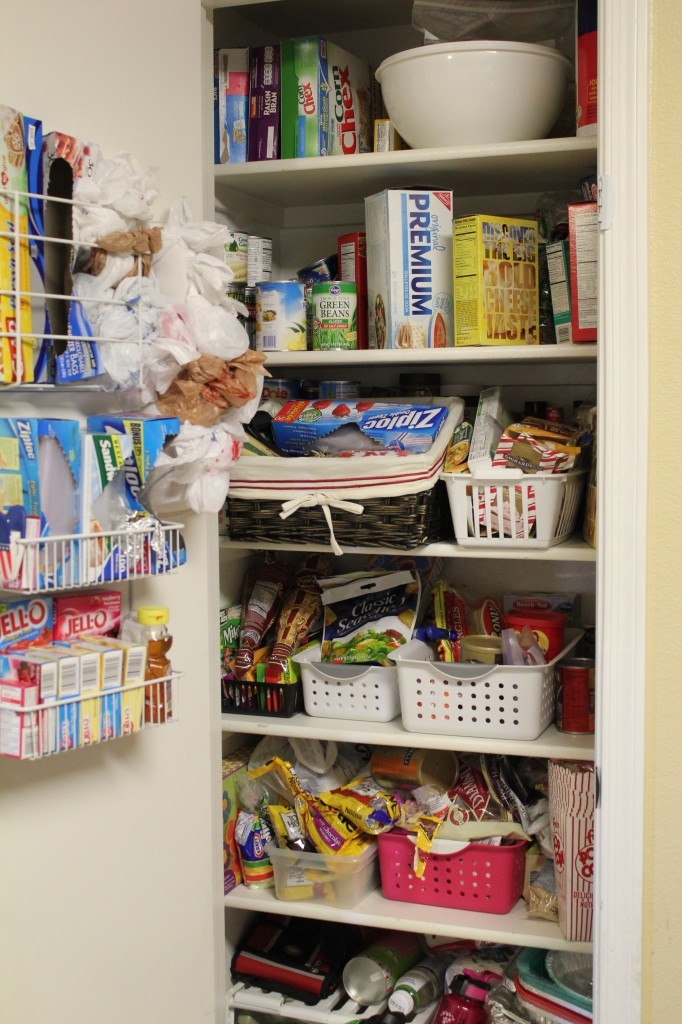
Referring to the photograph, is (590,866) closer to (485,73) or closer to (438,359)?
(438,359)

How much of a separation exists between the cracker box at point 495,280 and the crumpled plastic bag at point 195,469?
18.6 inches

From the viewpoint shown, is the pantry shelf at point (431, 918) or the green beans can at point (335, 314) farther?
the green beans can at point (335, 314)

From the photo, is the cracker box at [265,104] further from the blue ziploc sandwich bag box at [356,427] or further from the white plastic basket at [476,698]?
the white plastic basket at [476,698]

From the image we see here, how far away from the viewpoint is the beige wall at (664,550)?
1374mm

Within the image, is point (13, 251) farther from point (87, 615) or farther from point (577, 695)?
point (577, 695)

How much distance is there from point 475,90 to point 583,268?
13.9 inches

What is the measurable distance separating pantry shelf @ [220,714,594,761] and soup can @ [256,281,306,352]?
0.67 meters

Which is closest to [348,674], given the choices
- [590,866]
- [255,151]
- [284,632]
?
Answer: [284,632]

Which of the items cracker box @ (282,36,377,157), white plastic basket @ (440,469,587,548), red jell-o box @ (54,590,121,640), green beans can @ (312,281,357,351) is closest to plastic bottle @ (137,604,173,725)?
red jell-o box @ (54,590,121,640)

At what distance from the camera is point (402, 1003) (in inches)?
71.8

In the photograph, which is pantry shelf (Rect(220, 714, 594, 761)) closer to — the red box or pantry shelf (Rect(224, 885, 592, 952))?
pantry shelf (Rect(224, 885, 592, 952))

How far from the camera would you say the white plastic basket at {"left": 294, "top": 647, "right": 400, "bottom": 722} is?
1850 millimetres

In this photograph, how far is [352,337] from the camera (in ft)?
6.04

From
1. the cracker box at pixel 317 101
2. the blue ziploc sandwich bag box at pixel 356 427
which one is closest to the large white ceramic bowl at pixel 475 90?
the cracker box at pixel 317 101
